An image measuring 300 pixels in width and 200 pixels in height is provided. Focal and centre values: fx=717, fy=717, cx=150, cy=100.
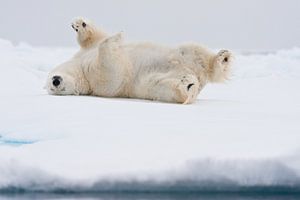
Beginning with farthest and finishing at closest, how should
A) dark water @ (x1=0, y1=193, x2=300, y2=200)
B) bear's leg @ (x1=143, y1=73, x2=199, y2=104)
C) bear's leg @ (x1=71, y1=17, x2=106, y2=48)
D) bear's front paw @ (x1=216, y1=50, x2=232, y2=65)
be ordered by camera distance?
bear's leg @ (x1=71, y1=17, x2=106, y2=48) < bear's front paw @ (x1=216, y1=50, x2=232, y2=65) < bear's leg @ (x1=143, y1=73, x2=199, y2=104) < dark water @ (x1=0, y1=193, x2=300, y2=200)

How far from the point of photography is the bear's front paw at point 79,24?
156 inches

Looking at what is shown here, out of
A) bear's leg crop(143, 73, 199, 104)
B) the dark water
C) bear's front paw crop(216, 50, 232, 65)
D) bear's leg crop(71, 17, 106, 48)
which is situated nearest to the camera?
the dark water

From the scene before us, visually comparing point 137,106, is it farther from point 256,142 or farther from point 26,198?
point 26,198

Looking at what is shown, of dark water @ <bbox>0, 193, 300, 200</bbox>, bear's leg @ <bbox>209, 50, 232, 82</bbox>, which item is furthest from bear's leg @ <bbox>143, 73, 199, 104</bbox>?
dark water @ <bbox>0, 193, 300, 200</bbox>

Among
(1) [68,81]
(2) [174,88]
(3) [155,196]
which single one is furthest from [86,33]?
(3) [155,196]

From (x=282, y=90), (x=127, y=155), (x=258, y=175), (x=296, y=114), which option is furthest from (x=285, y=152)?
(x=282, y=90)

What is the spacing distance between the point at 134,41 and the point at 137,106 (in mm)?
935

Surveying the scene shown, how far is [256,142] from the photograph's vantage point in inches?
86.4

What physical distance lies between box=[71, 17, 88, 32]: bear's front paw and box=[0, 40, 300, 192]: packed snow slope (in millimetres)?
950

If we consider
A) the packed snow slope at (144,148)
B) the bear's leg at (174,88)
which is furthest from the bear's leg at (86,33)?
the packed snow slope at (144,148)

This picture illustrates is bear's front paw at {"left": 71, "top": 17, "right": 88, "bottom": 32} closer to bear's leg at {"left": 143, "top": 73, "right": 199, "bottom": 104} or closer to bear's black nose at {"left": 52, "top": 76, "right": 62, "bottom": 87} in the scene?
bear's black nose at {"left": 52, "top": 76, "right": 62, "bottom": 87}

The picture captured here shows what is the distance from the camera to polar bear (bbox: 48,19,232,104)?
3.54 meters

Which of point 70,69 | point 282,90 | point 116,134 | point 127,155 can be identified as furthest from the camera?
point 282,90

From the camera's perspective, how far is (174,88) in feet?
11.2
